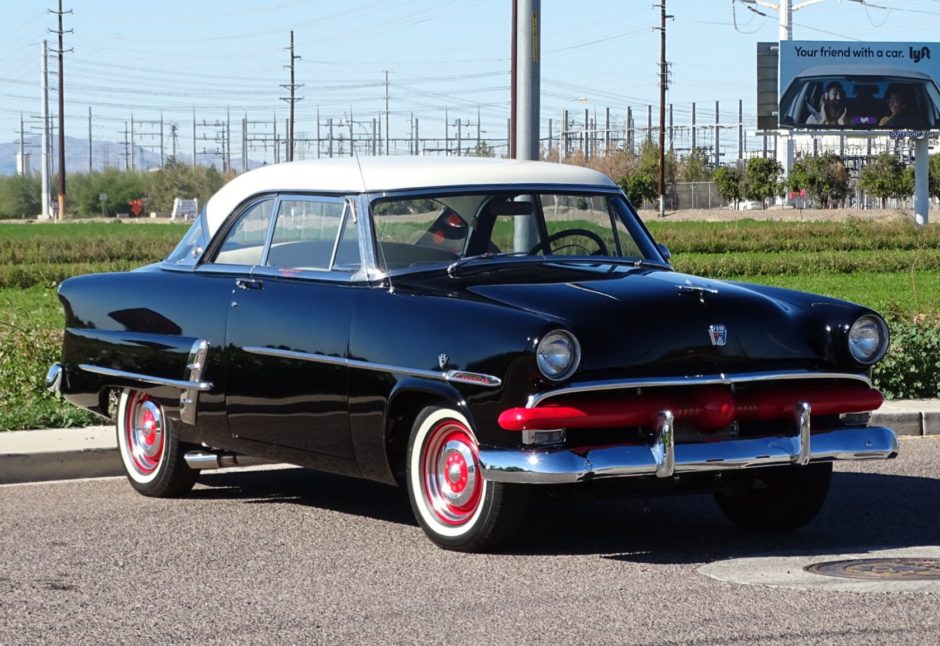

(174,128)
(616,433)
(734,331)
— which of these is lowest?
(616,433)

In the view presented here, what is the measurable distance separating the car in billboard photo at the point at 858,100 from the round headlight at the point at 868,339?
6380cm

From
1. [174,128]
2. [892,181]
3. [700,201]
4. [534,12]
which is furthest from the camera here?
[174,128]

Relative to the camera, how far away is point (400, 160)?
8.24 m

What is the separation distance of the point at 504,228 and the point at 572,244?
0.38 metres

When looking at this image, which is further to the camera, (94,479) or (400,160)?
(94,479)

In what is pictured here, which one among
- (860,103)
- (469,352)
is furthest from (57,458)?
(860,103)

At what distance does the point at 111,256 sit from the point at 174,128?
14346 cm

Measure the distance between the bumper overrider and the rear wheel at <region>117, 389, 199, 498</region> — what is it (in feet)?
8.34

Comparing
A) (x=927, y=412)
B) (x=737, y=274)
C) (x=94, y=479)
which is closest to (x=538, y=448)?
(x=94, y=479)

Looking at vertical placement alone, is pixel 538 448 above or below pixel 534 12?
below

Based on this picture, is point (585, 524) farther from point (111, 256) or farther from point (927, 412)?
point (111, 256)

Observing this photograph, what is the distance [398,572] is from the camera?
6570mm

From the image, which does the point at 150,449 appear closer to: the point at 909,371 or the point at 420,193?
the point at 420,193

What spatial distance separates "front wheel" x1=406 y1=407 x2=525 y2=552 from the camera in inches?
265
